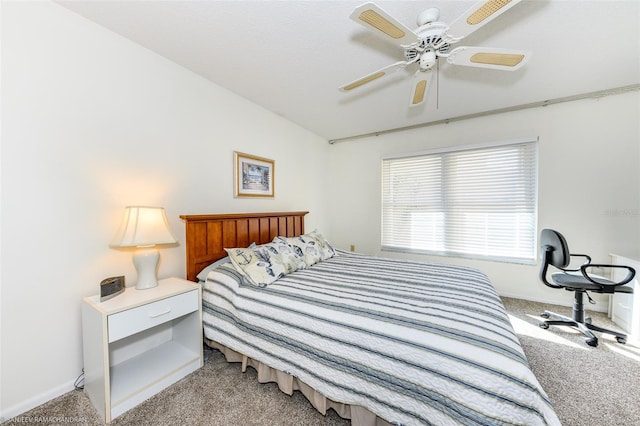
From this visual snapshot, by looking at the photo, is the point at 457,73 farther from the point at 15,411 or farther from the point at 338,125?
the point at 15,411

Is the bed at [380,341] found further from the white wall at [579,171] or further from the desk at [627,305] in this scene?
the white wall at [579,171]

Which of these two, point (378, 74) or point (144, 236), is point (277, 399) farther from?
point (378, 74)

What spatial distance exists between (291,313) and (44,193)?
1.70m

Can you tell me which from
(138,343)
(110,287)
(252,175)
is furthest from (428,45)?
(138,343)

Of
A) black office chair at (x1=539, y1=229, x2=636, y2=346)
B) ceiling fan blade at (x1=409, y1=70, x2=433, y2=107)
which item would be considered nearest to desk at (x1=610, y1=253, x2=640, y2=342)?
black office chair at (x1=539, y1=229, x2=636, y2=346)

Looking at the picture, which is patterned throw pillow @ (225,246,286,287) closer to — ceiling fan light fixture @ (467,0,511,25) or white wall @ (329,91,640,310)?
ceiling fan light fixture @ (467,0,511,25)

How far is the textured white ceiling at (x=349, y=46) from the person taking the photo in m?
1.52

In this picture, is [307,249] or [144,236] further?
[307,249]

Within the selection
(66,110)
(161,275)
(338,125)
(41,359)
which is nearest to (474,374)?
(161,275)

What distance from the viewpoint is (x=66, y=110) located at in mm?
1526

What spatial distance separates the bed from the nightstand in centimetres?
19

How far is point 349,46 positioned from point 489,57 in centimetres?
99

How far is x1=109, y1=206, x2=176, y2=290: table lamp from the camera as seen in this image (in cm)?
154

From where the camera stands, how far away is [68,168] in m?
1.53
